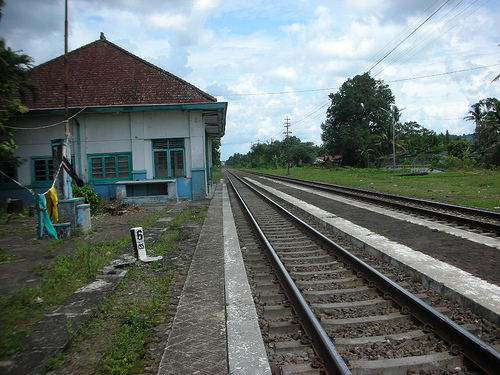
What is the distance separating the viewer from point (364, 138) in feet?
192

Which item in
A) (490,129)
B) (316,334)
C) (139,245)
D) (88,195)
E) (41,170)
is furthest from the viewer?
(490,129)

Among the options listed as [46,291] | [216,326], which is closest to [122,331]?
[216,326]

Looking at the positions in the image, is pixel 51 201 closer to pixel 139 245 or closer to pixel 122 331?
pixel 139 245

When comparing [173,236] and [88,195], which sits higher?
[88,195]

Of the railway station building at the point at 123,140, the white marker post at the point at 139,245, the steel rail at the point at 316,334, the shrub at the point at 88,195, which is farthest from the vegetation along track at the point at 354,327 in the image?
the railway station building at the point at 123,140

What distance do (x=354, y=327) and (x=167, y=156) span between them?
15.5m

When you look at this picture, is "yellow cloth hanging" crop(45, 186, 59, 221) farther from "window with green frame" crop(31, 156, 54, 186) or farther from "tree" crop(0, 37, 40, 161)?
"window with green frame" crop(31, 156, 54, 186)

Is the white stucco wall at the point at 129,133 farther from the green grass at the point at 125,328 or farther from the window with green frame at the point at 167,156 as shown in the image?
the green grass at the point at 125,328

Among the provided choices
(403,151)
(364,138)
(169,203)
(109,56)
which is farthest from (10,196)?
(403,151)

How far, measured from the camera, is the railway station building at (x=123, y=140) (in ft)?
57.5

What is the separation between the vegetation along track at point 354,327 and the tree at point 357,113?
182 ft

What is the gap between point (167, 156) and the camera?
18.2 m

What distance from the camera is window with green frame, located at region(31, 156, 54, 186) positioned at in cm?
1780

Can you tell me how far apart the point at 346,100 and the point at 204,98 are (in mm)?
48813
